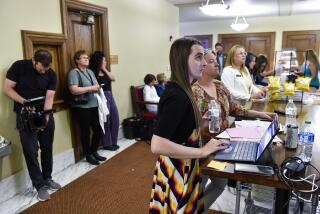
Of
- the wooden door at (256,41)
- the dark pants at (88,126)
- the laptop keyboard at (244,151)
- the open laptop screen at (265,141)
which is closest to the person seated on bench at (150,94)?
the dark pants at (88,126)

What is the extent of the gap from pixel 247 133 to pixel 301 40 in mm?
7465

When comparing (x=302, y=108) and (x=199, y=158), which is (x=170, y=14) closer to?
(x=302, y=108)

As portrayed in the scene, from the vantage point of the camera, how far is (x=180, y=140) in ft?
4.21

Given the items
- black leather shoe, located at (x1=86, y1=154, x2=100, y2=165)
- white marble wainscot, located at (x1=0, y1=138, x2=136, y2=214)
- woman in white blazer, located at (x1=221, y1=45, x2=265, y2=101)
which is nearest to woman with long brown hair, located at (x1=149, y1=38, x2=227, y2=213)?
woman in white blazer, located at (x1=221, y1=45, x2=265, y2=101)

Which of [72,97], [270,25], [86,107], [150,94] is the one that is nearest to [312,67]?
[150,94]

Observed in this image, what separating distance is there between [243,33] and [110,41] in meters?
5.70

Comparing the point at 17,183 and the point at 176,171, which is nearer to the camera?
the point at 176,171

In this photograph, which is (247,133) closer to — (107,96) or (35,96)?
(35,96)

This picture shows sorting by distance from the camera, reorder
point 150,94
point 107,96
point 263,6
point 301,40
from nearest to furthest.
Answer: point 107,96 < point 150,94 < point 263,6 < point 301,40

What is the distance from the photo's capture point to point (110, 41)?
156 inches

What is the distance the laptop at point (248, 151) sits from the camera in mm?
1286

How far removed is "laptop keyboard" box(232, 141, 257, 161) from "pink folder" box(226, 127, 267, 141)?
99 mm

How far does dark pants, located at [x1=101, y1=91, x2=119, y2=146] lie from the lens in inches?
149

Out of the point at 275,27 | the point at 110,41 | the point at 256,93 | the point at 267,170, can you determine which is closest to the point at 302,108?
the point at 256,93
